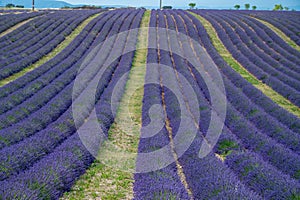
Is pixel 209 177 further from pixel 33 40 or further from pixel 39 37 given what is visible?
A: pixel 39 37

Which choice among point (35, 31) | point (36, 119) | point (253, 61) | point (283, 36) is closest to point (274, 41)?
point (283, 36)

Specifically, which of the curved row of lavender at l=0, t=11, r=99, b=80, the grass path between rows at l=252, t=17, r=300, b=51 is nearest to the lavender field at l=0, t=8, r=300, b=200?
the curved row of lavender at l=0, t=11, r=99, b=80

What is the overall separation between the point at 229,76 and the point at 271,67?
10.2 feet

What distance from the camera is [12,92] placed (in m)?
13.5

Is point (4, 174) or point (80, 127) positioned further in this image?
point (80, 127)

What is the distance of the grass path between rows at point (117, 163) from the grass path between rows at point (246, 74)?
563 cm

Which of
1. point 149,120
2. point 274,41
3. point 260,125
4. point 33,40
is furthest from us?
point 274,41

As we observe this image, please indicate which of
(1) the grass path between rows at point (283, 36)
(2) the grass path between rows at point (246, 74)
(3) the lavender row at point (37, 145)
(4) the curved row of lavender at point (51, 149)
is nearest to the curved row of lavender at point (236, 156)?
(2) the grass path between rows at point (246, 74)

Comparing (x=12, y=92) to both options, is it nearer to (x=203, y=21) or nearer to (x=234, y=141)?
(x=234, y=141)

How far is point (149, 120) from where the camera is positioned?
10.6 m

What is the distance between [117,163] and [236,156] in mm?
2689

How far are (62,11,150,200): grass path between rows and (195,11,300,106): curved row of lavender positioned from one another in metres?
6.67

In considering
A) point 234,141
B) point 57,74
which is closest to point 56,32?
point 57,74

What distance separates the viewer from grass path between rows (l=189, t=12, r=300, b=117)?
13797mm
